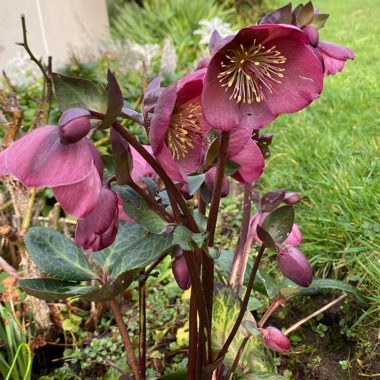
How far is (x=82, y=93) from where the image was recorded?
53 cm

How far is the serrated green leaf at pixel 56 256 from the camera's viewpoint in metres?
0.82

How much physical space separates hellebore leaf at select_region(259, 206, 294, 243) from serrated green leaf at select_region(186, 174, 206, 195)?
10 cm

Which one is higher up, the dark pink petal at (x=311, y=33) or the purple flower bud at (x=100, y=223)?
the dark pink petal at (x=311, y=33)

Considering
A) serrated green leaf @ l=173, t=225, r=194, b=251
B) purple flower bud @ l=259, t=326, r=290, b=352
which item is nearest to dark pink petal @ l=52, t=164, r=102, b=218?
serrated green leaf @ l=173, t=225, r=194, b=251

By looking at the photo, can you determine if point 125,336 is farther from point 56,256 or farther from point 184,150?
point 184,150

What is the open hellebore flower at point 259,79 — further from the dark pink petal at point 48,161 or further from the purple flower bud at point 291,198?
the purple flower bud at point 291,198

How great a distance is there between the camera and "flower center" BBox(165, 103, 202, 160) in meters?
0.61

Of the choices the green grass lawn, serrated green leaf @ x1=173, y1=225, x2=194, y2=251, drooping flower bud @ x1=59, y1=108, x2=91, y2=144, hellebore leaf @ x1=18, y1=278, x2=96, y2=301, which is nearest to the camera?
drooping flower bud @ x1=59, y1=108, x2=91, y2=144

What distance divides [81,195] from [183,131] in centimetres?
16

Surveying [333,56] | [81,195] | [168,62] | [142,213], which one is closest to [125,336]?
[142,213]

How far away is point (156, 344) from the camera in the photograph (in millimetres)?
1286

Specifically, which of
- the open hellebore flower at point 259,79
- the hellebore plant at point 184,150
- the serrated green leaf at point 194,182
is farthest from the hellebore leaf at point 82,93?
the serrated green leaf at point 194,182

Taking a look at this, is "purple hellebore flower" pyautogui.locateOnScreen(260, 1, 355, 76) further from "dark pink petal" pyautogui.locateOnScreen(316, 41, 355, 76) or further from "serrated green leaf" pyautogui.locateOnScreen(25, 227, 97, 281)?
"serrated green leaf" pyautogui.locateOnScreen(25, 227, 97, 281)

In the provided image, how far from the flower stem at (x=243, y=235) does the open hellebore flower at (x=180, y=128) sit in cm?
29
